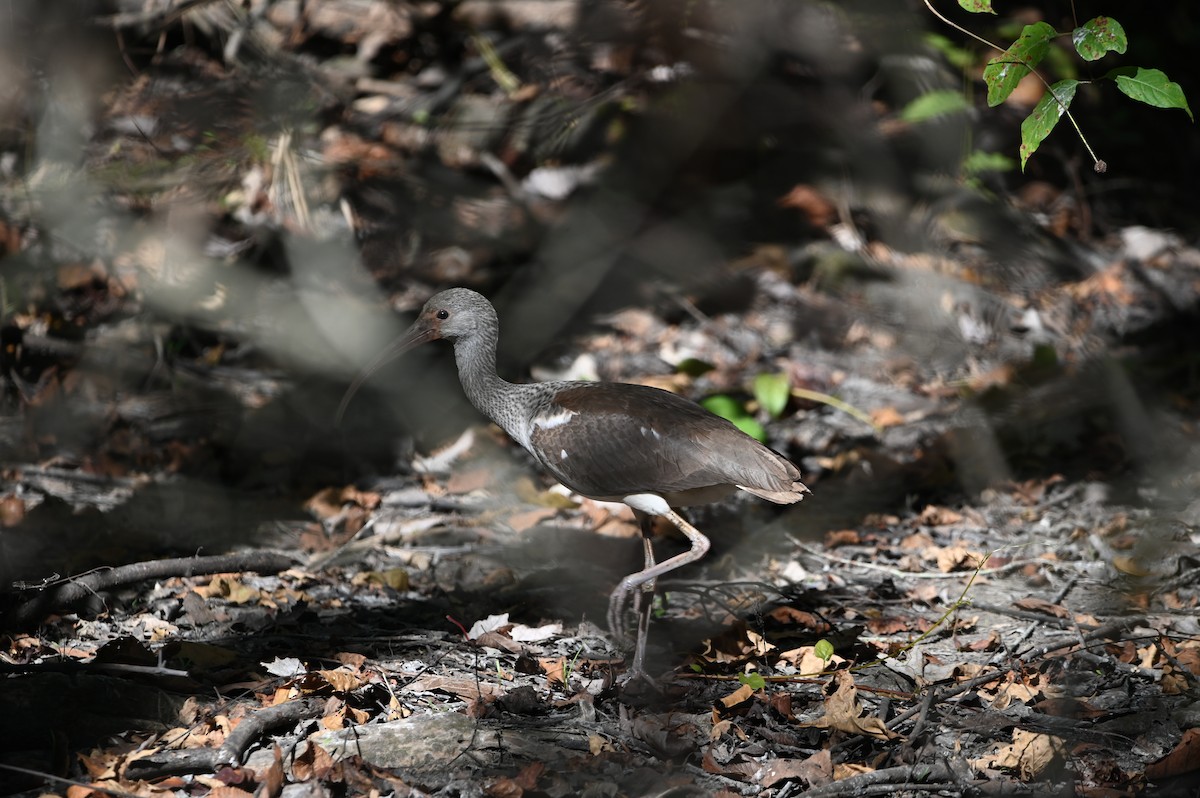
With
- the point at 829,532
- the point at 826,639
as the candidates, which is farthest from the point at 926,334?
the point at 826,639

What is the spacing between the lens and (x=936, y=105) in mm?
6430

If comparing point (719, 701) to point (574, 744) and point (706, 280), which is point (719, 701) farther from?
point (706, 280)

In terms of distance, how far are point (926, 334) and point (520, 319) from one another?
2.56 meters

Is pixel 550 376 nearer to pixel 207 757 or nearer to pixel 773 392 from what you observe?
pixel 773 392

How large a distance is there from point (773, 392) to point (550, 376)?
127 centimetres

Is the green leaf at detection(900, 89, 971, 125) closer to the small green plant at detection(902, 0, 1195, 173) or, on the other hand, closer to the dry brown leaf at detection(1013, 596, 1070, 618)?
the dry brown leaf at detection(1013, 596, 1070, 618)

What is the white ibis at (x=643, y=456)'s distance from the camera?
3941 mm

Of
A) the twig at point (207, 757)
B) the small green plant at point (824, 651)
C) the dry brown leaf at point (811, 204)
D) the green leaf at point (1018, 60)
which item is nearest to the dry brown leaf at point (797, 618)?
the small green plant at point (824, 651)

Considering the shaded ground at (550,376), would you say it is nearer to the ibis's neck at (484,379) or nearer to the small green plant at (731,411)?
the small green plant at (731,411)

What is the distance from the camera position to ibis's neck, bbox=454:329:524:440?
14.6 ft

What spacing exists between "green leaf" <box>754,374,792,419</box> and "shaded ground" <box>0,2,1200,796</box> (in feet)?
0.31

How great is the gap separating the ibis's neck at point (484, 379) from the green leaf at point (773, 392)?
193cm

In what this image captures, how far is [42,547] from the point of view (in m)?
4.37

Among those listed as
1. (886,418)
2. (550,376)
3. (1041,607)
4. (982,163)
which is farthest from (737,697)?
(982,163)
